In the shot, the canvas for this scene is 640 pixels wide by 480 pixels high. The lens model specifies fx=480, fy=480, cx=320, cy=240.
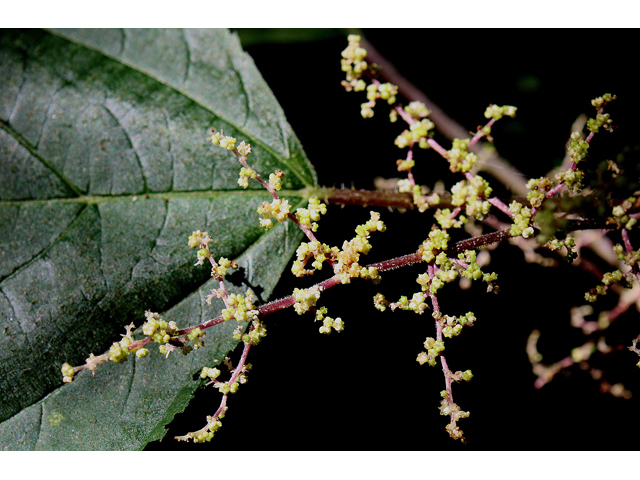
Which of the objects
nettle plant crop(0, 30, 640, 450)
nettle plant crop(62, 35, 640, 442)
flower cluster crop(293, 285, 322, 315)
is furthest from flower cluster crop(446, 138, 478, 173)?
flower cluster crop(293, 285, 322, 315)

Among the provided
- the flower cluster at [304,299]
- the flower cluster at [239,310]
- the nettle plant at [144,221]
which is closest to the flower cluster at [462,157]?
A: the nettle plant at [144,221]

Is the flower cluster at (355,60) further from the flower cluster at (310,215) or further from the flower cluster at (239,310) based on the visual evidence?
the flower cluster at (239,310)

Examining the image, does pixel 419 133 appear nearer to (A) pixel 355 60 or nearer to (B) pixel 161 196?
(A) pixel 355 60

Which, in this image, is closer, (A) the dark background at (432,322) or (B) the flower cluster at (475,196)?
(B) the flower cluster at (475,196)

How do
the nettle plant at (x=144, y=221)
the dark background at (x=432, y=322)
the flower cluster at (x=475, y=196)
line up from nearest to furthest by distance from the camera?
the flower cluster at (x=475, y=196) → the nettle plant at (x=144, y=221) → the dark background at (x=432, y=322)

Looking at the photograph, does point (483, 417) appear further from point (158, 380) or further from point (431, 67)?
point (431, 67)

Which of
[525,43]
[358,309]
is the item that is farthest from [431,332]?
[525,43]
